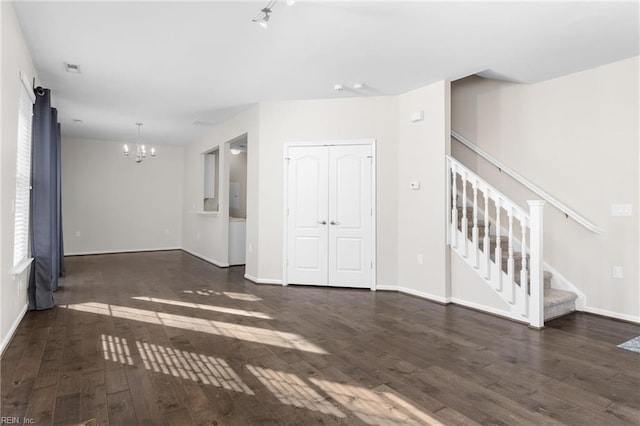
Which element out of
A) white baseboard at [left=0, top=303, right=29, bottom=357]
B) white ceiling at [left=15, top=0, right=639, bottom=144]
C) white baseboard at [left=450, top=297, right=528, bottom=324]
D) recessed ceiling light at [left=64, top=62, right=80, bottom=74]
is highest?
recessed ceiling light at [left=64, top=62, right=80, bottom=74]

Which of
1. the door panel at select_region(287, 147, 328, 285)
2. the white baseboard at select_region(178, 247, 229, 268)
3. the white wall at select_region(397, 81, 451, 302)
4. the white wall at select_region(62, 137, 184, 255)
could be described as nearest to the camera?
the white wall at select_region(397, 81, 451, 302)

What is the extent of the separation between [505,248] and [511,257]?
76cm

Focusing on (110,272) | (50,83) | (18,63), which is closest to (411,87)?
(18,63)

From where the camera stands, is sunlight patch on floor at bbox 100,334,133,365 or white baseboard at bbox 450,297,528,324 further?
white baseboard at bbox 450,297,528,324

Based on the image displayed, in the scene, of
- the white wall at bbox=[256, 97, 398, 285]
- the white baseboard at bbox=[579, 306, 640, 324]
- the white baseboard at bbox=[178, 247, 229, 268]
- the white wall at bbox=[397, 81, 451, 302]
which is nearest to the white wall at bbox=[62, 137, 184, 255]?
the white baseboard at bbox=[178, 247, 229, 268]

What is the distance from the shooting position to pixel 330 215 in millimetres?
5312

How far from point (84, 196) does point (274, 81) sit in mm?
6530

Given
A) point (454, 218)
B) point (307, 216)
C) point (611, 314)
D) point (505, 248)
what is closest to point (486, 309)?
point (505, 248)

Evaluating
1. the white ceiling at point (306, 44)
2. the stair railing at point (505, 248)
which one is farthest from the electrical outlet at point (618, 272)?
the white ceiling at point (306, 44)

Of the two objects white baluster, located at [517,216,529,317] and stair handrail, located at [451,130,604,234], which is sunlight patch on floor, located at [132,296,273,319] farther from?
stair handrail, located at [451,130,604,234]

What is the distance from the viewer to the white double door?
205 inches

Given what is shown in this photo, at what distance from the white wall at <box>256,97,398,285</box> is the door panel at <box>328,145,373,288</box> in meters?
0.17

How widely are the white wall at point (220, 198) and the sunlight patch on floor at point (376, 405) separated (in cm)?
349

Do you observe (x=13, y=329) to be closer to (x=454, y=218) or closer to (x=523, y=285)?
(x=454, y=218)
